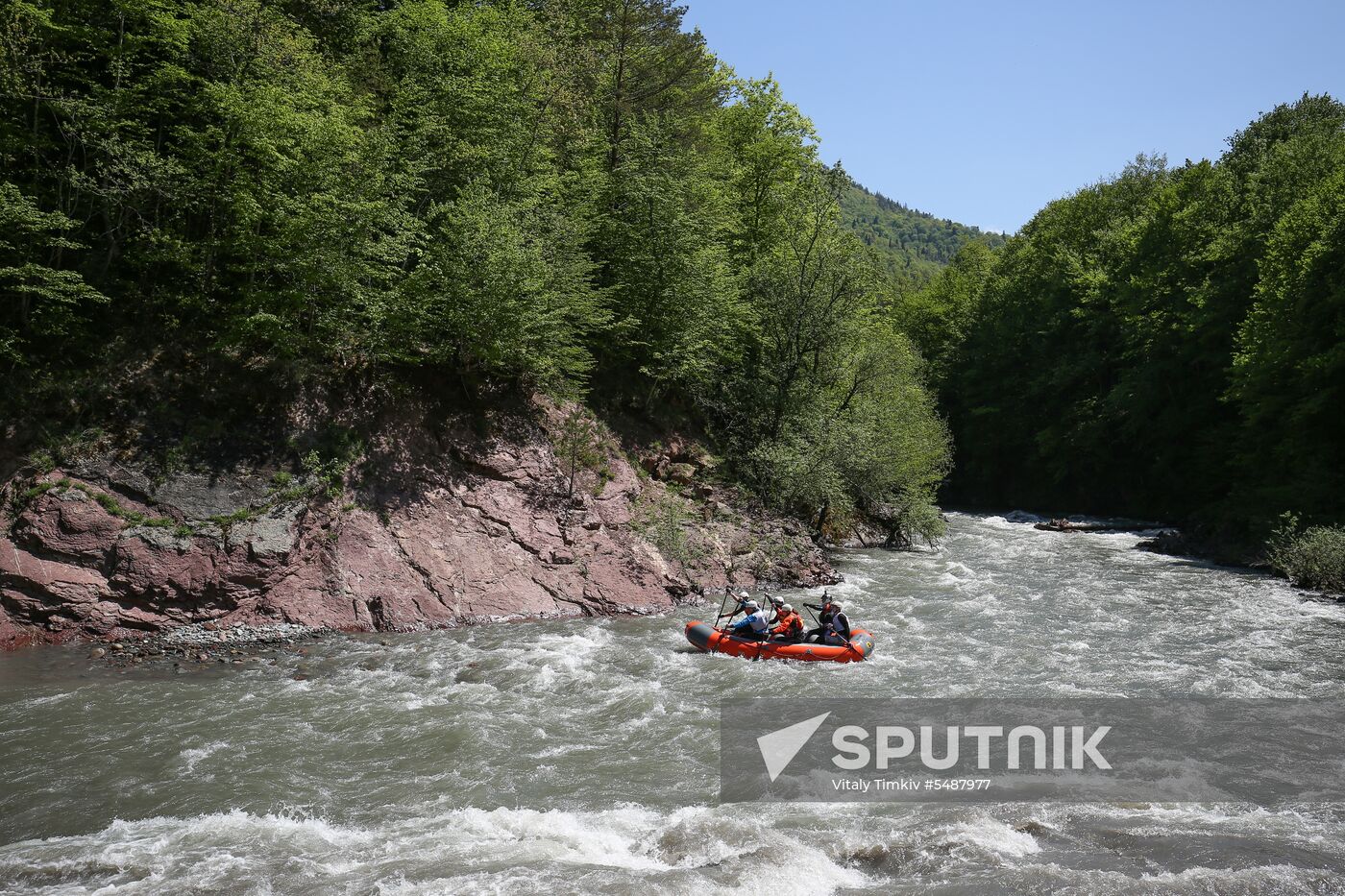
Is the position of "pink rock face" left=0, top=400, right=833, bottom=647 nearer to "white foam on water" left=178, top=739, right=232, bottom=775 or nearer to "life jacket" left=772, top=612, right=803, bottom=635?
"life jacket" left=772, top=612, right=803, bottom=635

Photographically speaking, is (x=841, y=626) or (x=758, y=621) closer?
(x=841, y=626)

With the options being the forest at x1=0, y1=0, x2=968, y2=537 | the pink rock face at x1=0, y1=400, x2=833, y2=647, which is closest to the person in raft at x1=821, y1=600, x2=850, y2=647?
the pink rock face at x1=0, y1=400, x2=833, y2=647

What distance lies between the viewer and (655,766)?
9328 millimetres

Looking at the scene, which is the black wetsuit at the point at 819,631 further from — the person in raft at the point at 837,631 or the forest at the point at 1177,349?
the forest at the point at 1177,349

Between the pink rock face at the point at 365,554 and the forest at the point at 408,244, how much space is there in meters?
1.49

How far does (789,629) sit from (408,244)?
11.9 m

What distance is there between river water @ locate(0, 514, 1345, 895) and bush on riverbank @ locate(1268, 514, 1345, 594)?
561 cm

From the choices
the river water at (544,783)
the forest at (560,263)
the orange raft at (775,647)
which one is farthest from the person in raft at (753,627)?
the forest at (560,263)

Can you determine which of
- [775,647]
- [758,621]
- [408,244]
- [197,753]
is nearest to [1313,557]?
[775,647]

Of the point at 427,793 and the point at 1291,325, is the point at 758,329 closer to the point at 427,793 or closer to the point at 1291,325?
the point at 1291,325

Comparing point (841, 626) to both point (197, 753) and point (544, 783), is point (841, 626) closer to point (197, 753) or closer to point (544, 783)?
point (544, 783)

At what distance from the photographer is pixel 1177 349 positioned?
33938 mm

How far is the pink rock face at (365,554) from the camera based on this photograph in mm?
12422

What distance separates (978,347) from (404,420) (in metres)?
41.1
